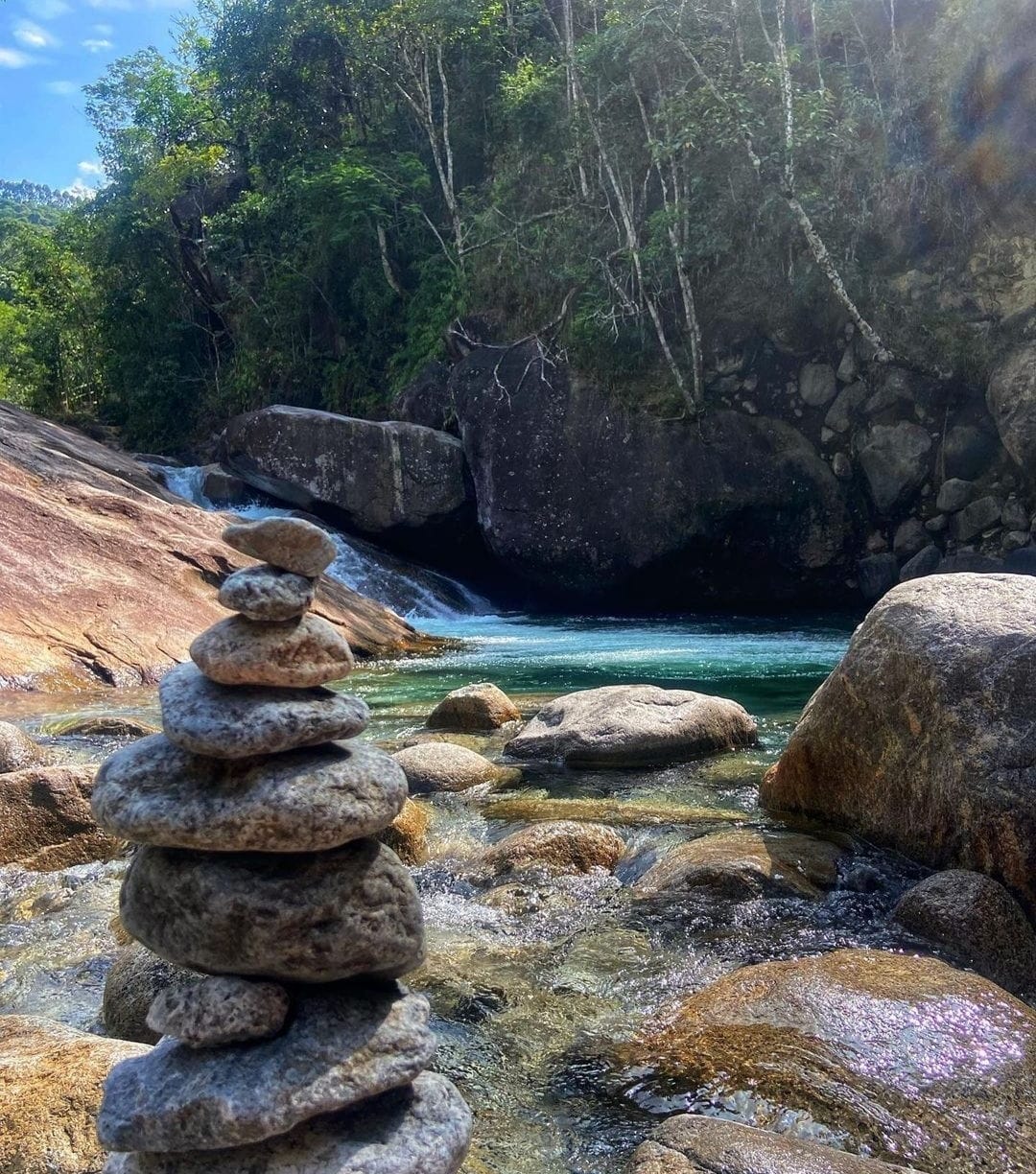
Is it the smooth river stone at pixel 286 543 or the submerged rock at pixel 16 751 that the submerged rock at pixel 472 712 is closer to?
the submerged rock at pixel 16 751

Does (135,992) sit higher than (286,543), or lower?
lower

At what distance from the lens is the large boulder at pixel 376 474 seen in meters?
20.2

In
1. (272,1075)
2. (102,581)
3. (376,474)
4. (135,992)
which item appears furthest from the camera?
(376,474)

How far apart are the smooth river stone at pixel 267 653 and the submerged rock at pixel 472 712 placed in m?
6.52

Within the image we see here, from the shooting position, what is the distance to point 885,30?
1916 centimetres

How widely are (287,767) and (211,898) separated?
36 cm

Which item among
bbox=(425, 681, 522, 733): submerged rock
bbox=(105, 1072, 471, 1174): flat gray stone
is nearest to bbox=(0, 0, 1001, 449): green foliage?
bbox=(425, 681, 522, 733): submerged rock

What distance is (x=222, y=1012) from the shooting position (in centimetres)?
262

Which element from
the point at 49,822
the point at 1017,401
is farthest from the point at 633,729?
the point at 1017,401

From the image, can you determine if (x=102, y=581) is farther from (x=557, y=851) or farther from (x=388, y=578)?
(x=557, y=851)

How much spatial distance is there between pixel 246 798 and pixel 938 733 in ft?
12.4

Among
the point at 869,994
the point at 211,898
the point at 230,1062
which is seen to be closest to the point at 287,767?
the point at 211,898

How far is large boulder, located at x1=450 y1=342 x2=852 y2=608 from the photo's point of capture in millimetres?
18562

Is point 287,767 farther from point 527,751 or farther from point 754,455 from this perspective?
point 754,455
